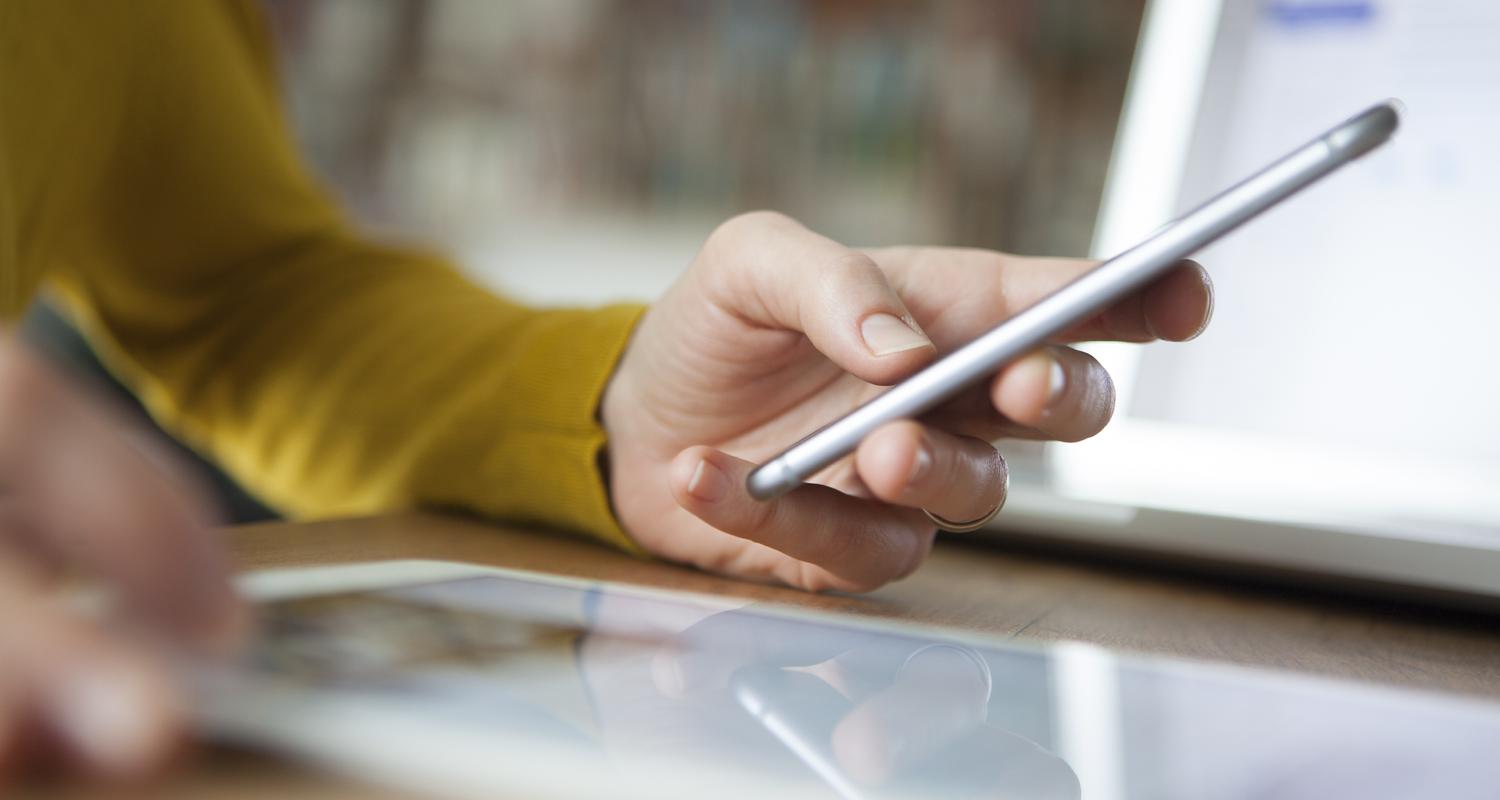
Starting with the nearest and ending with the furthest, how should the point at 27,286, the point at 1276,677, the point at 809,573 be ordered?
the point at 1276,677, the point at 809,573, the point at 27,286

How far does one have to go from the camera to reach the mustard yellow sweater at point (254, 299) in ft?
1.54

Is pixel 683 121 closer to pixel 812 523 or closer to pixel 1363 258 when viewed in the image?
pixel 1363 258

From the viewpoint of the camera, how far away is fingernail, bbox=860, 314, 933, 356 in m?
0.30

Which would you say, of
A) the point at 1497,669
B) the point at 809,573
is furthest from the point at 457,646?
the point at 1497,669

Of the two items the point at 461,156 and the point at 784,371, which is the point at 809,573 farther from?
the point at 461,156

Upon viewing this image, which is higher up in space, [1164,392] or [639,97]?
[1164,392]

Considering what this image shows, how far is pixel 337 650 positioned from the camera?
222mm

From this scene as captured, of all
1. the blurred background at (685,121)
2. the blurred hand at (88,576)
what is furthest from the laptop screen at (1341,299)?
the blurred background at (685,121)

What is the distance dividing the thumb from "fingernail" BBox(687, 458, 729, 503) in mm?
45

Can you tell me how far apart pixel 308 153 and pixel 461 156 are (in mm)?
329

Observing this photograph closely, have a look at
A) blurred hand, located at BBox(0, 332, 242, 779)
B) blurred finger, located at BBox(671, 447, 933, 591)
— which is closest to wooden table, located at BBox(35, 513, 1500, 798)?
blurred finger, located at BBox(671, 447, 933, 591)

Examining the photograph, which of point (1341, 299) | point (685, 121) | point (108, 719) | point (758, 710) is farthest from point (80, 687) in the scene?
point (685, 121)

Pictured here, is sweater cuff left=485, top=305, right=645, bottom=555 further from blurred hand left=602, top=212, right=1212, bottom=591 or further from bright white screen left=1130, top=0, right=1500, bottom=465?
bright white screen left=1130, top=0, right=1500, bottom=465

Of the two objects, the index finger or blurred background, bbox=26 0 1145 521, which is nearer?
the index finger
